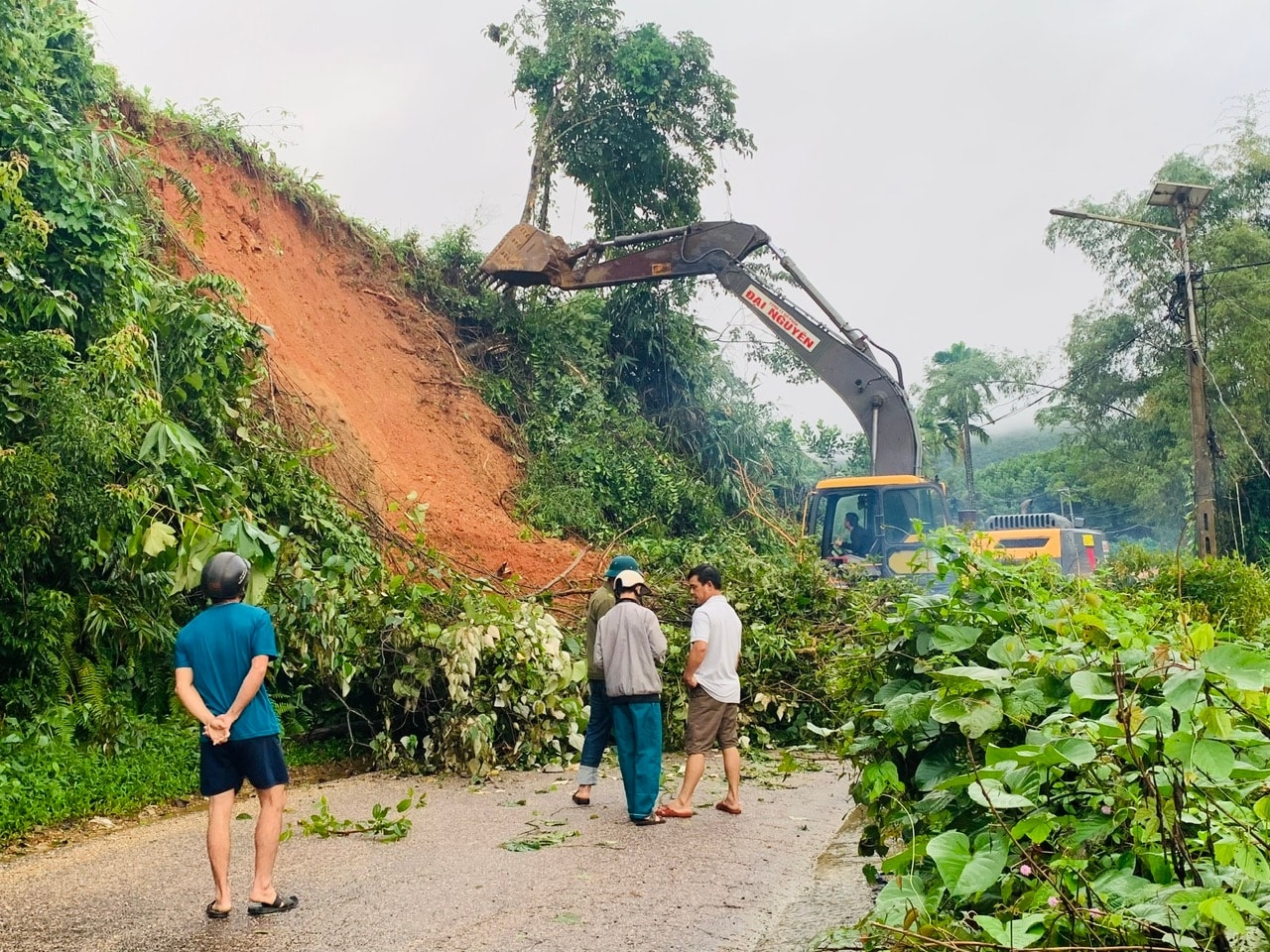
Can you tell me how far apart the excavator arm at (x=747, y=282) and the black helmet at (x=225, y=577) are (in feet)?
41.2

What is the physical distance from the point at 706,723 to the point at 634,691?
1.83 feet

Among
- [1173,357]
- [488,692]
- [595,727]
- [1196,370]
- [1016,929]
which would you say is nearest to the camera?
[1016,929]

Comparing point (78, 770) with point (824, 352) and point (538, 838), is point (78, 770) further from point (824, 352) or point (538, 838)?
point (824, 352)

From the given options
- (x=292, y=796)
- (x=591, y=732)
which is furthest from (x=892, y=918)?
(x=292, y=796)

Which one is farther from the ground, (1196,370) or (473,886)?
(1196,370)

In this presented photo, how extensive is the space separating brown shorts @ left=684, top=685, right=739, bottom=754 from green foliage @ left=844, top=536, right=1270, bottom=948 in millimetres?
3899

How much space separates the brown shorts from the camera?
24.4ft

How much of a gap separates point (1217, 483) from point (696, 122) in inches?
638

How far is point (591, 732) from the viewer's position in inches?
308

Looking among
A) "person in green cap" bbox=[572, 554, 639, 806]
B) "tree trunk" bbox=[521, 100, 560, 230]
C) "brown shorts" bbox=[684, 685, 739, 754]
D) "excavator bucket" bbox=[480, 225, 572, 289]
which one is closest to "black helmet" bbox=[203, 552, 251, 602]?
"person in green cap" bbox=[572, 554, 639, 806]

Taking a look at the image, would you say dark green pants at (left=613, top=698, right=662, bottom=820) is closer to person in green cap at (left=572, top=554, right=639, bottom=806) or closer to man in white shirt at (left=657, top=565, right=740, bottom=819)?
man in white shirt at (left=657, top=565, right=740, bottom=819)

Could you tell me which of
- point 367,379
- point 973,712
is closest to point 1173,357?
point 367,379

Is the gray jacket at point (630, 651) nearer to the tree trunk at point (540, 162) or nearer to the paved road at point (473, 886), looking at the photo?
the paved road at point (473, 886)

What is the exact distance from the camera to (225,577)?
5133 mm
